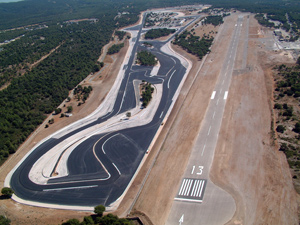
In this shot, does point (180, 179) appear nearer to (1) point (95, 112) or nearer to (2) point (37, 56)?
(1) point (95, 112)

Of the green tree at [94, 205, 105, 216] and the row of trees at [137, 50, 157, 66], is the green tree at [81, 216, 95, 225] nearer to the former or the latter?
the green tree at [94, 205, 105, 216]

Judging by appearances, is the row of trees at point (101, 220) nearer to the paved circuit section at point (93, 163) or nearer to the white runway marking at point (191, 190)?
the paved circuit section at point (93, 163)

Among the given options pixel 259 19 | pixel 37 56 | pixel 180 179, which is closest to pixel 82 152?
→ pixel 180 179

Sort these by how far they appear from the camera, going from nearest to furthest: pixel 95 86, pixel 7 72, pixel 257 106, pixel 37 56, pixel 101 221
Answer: pixel 101 221 → pixel 257 106 → pixel 95 86 → pixel 7 72 → pixel 37 56

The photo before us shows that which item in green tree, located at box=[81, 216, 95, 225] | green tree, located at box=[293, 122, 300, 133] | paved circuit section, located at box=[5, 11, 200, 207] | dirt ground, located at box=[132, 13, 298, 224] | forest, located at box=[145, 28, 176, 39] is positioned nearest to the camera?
green tree, located at box=[81, 216, 95, 225]

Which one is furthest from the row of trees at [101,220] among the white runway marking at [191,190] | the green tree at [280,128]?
the green tree at [280,128]

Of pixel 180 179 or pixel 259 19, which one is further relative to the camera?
pixel 259 19

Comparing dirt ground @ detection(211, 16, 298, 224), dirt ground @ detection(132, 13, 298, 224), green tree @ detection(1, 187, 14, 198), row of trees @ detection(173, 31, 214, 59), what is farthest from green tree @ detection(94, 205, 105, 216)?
row of trees @ detection(173, 31, 214, 59)
